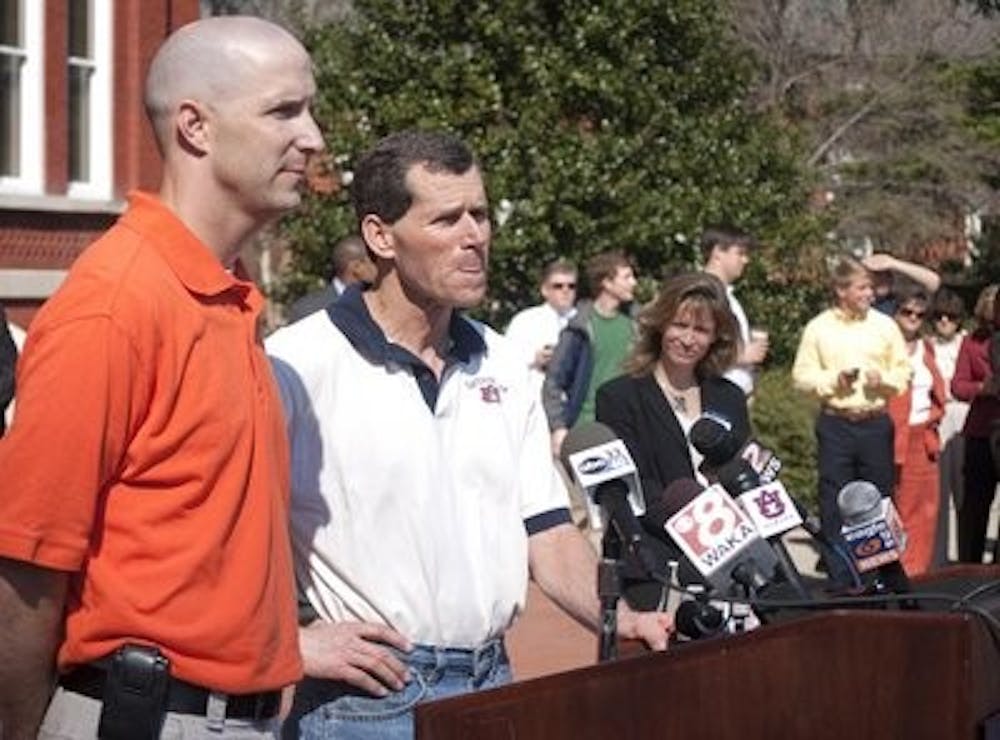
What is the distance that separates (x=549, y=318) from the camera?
52.4ft

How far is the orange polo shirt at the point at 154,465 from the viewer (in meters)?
3.32

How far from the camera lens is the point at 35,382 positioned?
334 centimetres

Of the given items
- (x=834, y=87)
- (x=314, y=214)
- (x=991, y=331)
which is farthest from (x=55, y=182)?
(x=834, y=87)

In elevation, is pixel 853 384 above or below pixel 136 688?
above

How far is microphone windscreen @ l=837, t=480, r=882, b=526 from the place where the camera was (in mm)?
4121

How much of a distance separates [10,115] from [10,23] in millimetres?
728

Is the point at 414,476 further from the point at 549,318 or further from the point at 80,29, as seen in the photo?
the point at 80,29

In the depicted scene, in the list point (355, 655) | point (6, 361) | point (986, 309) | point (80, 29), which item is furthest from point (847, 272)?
point (80, 29)

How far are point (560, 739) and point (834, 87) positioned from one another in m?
31.5

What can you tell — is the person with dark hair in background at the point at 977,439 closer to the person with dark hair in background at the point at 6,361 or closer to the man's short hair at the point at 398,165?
the person with dark hair in background at the point at 6,361

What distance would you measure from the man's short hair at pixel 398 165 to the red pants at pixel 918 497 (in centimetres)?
859

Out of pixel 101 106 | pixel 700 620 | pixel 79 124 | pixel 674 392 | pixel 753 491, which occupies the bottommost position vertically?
pixel 700 620

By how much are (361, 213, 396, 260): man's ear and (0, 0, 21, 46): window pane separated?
1466cm

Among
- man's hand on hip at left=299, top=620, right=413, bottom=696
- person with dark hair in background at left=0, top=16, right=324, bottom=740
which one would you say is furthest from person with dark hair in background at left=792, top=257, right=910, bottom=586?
person with dark hair in background at left=0, top=16, right=324, bottom=740
